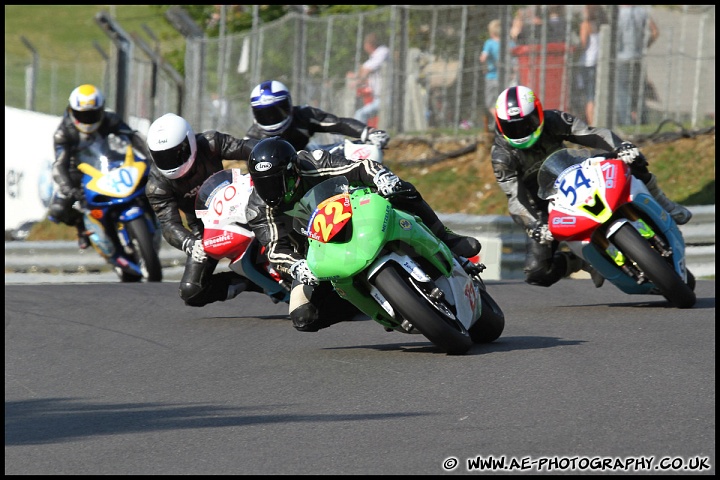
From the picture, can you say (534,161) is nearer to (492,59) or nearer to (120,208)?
(120,208)

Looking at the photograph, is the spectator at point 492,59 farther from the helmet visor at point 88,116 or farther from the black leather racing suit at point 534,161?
the black leather racing suit at point 534,161

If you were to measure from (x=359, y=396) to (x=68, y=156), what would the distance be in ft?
26.0

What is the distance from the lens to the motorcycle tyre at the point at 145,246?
13047 millimetres

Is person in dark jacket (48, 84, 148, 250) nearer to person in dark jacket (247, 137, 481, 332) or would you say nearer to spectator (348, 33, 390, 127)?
spectator (348, 33, 390, 127)

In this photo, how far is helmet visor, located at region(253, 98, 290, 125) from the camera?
11.8 m

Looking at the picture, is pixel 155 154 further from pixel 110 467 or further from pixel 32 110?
pixel 32 110

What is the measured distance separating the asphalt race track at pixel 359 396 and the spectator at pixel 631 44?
685 cm

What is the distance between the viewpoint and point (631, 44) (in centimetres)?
1659

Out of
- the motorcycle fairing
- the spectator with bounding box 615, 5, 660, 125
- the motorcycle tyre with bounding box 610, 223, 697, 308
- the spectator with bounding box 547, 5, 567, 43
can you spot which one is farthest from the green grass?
the motorcycle tyre with bounding box 610, 223, 697, 308

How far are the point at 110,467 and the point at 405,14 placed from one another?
45.1ft

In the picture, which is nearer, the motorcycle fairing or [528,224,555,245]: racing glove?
[528,224,555,245]: racing glove

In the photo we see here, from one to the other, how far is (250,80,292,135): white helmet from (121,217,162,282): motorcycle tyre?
6.31ft

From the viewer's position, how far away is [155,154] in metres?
10.1

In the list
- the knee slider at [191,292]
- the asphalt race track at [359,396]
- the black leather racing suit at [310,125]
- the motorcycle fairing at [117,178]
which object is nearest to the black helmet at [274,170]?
the asphalt race track at [359,396]
